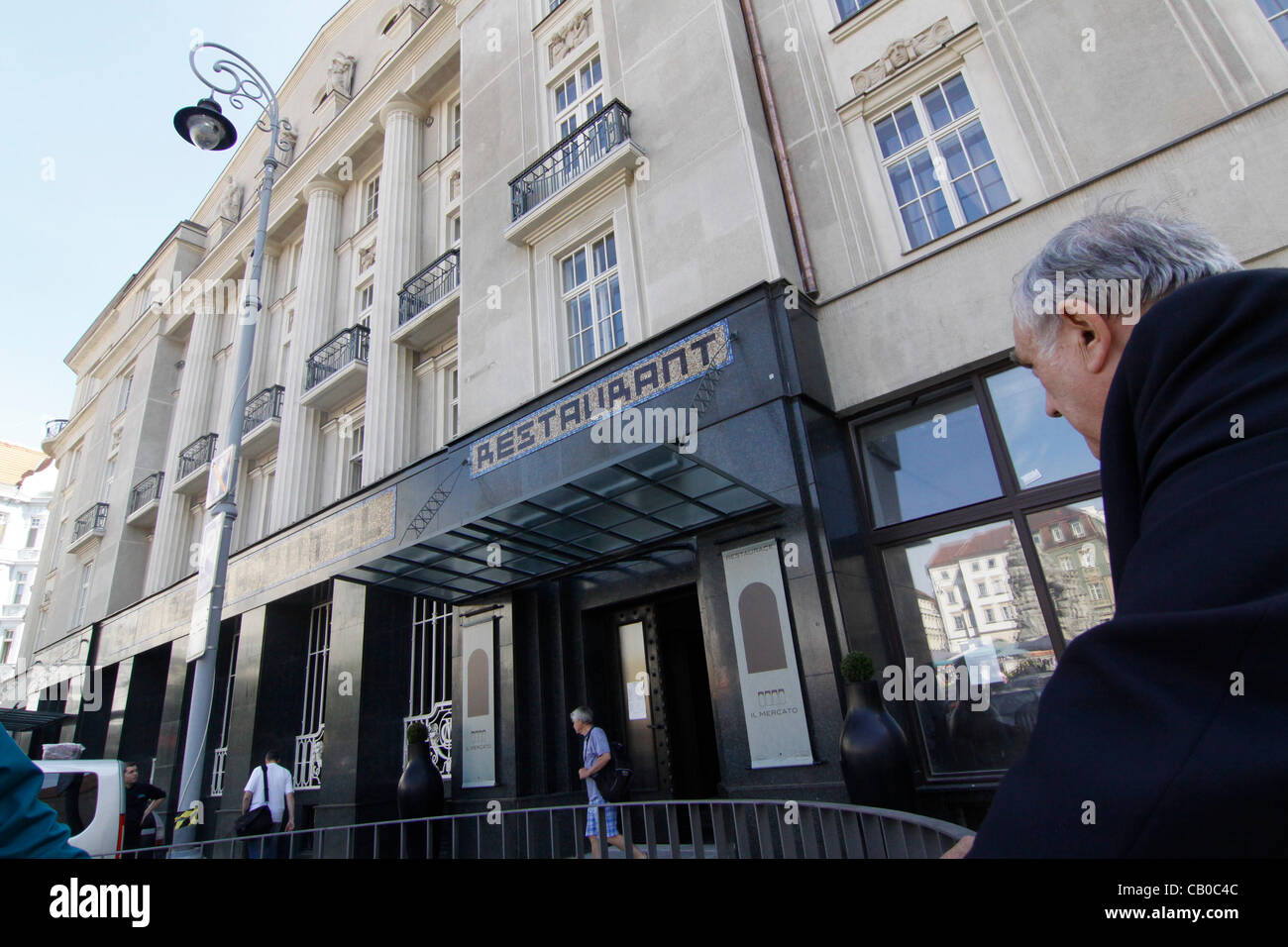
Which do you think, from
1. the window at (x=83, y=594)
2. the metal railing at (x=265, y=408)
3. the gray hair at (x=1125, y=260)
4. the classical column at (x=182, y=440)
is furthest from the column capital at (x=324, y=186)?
the gray hair at (x=1125, y=260)

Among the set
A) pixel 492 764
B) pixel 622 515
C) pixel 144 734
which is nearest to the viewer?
pixel 622 515

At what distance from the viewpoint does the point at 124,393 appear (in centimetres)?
2898

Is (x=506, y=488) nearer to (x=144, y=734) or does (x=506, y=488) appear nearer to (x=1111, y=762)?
(x=1111, y=762)

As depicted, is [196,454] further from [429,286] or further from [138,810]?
[138,810]

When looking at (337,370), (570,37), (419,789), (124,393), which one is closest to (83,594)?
(124,393)

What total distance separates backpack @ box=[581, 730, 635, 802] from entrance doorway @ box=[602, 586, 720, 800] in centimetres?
112

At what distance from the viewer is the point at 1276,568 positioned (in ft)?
1.87

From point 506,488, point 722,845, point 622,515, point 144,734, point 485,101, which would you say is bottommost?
point 722,845

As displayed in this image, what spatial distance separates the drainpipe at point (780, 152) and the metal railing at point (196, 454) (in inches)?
770

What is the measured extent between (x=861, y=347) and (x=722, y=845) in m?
6.60

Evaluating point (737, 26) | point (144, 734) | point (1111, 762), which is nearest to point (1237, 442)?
point (1111, 762)

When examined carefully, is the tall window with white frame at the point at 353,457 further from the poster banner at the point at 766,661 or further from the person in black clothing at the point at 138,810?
the poster banner at the point at 766,661

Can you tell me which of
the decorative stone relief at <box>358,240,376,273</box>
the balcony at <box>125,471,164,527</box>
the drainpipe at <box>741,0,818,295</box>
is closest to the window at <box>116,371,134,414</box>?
the balcony at <box>125,471,164,527</box>
